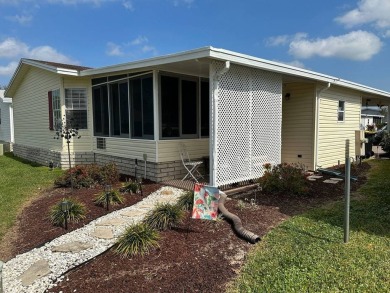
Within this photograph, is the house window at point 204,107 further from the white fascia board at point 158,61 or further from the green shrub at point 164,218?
the green shrub at point 164,218

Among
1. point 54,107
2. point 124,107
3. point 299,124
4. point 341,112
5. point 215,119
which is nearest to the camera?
point 215,119

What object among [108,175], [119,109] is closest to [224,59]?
[119,109]

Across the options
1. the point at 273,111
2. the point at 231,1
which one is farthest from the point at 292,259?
the point at 231,1

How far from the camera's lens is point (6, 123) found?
17.6 meters

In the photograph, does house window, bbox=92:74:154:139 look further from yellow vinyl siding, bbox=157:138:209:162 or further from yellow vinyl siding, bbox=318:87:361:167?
yellow vinyl siding, bbox=318:87:361:167

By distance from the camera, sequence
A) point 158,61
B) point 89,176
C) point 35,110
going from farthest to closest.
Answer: point 35,110 < point 89,176 < point 158,61

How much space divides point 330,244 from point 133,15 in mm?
12164

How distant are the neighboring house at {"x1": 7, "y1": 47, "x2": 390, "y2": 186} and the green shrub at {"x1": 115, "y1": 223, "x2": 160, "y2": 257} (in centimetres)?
243

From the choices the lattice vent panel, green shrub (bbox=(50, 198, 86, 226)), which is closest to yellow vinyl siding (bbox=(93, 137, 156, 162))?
the lattice vent panel

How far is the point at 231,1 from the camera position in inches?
426

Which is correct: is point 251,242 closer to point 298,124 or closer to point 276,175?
point 276,175

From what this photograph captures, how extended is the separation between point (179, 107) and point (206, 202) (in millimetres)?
3821

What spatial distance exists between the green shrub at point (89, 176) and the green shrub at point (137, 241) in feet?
11.9

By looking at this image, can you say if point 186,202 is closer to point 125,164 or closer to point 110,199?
point 110,199
